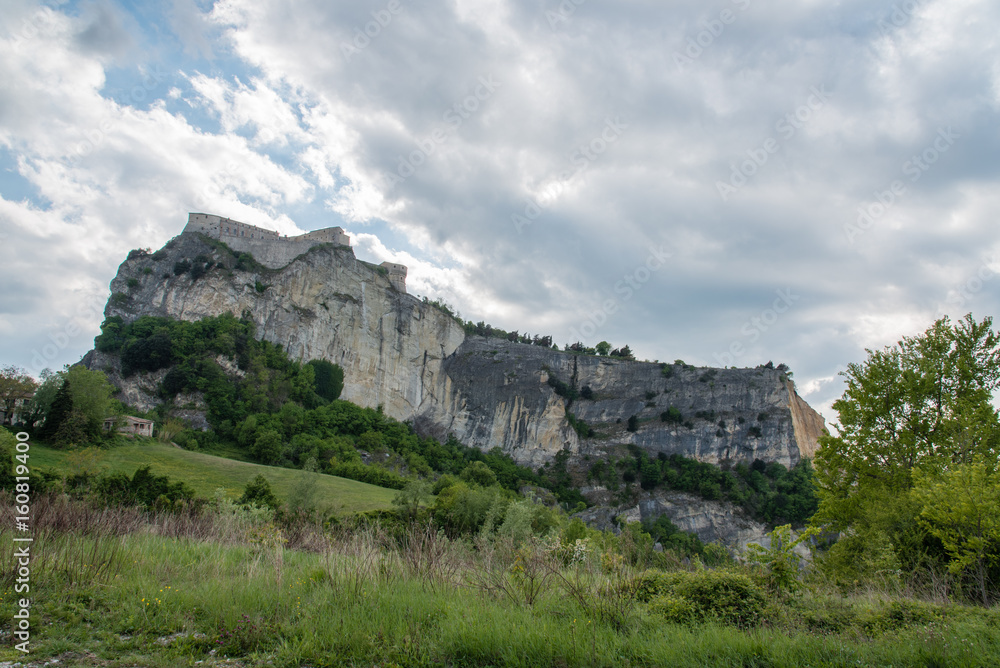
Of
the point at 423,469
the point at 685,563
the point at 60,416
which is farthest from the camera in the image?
the point at 423,469

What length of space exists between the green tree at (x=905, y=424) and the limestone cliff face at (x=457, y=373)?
7184cm

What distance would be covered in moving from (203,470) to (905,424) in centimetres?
4511

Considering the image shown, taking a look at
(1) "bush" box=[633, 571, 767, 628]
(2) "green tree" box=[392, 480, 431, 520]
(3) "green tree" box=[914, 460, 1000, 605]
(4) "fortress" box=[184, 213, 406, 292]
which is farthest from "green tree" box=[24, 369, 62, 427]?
(3) "green tree" box=[914, 460, 1000, 605]

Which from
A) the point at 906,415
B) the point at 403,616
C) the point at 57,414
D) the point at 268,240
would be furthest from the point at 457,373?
the point at 403,616

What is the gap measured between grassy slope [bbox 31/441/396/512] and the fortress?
3858cm

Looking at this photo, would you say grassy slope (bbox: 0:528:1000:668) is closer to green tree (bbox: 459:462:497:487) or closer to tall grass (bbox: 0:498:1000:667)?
tall grass (bbox: 0:498:1000:667)

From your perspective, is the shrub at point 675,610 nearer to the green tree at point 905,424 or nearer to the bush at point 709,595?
the bush at point 709,595

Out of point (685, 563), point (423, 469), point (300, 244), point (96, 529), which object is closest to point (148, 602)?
point (96, 529)

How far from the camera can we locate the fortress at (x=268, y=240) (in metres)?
81.5

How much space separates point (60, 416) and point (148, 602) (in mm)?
44980

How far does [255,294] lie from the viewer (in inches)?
3007

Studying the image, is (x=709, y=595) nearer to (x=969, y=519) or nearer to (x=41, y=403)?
(x=969, y=519)

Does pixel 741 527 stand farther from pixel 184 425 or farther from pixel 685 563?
pixel 685 563

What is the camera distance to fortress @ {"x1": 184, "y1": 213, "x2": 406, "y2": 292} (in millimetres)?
81500
